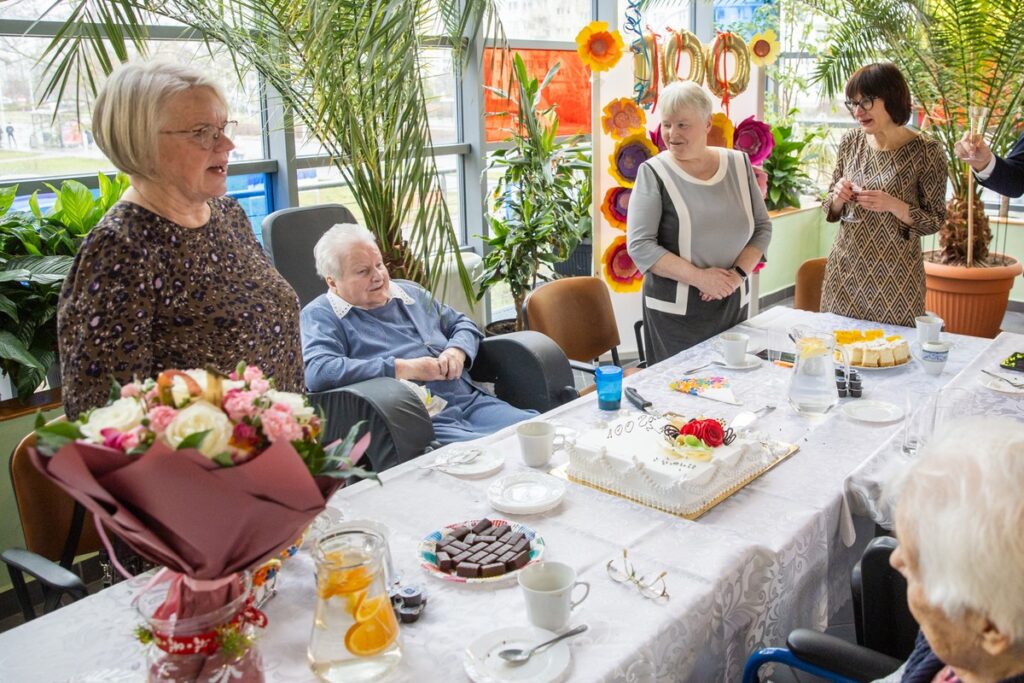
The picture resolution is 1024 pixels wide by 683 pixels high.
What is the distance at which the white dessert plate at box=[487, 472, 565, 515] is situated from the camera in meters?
1.60

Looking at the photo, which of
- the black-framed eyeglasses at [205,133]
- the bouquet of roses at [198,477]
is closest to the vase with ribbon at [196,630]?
the bouquet of roses at [198,477]

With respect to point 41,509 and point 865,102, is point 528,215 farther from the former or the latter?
point 41,509

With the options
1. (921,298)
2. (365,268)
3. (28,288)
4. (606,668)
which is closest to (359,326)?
(365,268)

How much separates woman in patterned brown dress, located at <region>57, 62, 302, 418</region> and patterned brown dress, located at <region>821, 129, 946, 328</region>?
2304 millimetres

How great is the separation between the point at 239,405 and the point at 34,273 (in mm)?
1818

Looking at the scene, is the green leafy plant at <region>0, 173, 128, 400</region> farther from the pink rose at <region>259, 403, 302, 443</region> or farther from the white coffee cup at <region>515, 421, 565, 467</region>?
the pink rose at <region>259, 403, 302, 443</region>

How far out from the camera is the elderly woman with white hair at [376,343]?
97.4 inches

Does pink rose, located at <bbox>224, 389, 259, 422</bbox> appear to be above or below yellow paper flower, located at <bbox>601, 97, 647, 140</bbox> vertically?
below

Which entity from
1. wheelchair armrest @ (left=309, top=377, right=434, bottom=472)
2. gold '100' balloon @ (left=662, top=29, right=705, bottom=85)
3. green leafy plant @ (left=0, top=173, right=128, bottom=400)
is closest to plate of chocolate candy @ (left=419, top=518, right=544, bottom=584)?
wheelchair armrest @ (left=309, top=377, right=434, bottom=472)

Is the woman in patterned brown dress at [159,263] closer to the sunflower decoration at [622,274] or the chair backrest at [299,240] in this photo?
the chair backrest at [299,240]

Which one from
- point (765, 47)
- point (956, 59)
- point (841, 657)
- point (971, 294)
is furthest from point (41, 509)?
point (971, 294)

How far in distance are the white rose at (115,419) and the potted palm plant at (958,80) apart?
4.39 metres

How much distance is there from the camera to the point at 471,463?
6.00ft

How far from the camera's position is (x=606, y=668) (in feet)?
3.81
